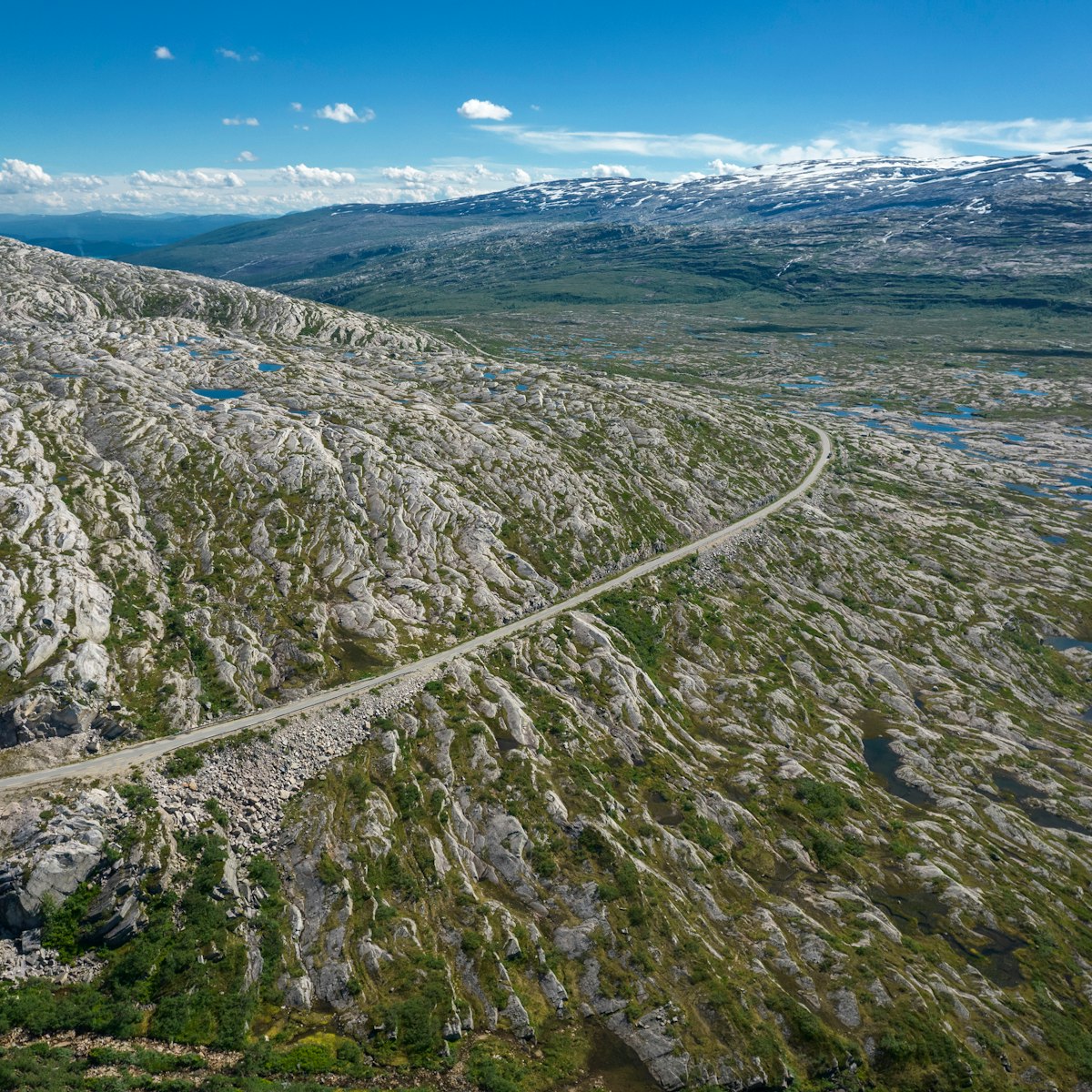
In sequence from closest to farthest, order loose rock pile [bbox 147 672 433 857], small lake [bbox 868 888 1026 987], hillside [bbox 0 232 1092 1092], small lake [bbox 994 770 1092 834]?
hillside [bbox 0 232 1092 1092] < loose rock pile [bbox 147 672 433 857] < small lake [bbox 868 888 1026 987] < small lake [bbox 994 770 1092 834]

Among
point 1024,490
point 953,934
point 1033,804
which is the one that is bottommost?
Result: point 1033,804

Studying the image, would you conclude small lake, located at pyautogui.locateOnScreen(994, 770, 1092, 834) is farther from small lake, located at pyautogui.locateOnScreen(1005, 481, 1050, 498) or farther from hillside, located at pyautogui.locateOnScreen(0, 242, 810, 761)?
small lake, located at pyautogui.locateOnScreen(1005, 481, 1050, 498)

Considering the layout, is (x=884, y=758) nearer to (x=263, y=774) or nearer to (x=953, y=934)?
(x=953, y=934)

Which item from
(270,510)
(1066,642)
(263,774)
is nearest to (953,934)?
(263,774)

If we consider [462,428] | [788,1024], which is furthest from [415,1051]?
[462,428]

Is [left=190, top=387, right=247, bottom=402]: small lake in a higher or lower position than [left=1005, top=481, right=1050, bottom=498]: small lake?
higher

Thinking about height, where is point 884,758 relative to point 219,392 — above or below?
below

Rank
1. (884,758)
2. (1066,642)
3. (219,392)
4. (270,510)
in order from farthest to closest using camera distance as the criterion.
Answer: (219,392)
(1066,642)
(270,510)
(884,758)

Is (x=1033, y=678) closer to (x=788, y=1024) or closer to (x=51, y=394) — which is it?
(x=788, y=1024)

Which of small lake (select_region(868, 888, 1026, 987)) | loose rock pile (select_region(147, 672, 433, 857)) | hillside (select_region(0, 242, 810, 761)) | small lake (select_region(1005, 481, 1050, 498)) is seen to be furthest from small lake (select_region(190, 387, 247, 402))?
small lake (select_region(1005, 481, 1050, 498))

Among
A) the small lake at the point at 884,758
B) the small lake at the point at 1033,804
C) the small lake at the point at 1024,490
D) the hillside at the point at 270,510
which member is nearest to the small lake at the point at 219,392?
the hillside at the point at 270,510

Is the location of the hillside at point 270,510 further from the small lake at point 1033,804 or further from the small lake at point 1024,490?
the small lake at point 1024,490

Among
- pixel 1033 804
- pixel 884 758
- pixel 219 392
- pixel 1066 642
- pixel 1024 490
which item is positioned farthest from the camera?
pixel 1024 490

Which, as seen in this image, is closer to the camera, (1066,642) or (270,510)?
(270,510)
